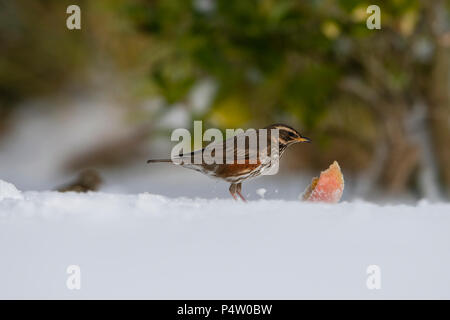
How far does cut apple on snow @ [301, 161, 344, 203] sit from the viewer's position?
2.19 ft

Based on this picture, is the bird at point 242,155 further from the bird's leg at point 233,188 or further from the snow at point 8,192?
the snow at point 8,192

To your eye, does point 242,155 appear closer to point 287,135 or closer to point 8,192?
point 287,135

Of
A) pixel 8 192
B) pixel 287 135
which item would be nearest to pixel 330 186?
pixel 287 135

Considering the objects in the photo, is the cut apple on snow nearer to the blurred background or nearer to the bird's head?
the bird's head

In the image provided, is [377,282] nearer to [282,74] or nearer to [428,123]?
[282,74]

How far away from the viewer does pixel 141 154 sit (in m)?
3.05

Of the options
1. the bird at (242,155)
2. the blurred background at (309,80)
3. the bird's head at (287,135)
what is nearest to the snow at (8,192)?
the bird at (242,155)

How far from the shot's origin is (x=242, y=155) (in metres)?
0.60

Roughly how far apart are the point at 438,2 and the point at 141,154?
64.8 inches

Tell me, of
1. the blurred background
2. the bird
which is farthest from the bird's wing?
the blurred background

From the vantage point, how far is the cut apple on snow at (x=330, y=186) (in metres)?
0.67

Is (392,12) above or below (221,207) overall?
above

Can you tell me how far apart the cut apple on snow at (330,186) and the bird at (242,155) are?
2.8 inches

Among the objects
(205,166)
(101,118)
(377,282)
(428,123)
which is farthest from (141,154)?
(377,282)
